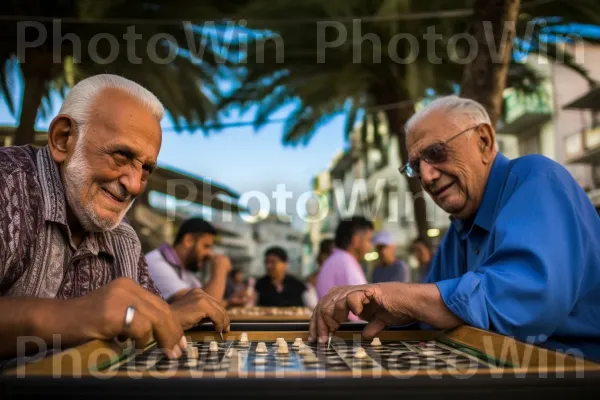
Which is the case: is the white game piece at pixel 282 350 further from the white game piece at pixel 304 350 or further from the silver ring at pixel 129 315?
the silver ring at pixel 129 315

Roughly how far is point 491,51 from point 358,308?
5.12 metres

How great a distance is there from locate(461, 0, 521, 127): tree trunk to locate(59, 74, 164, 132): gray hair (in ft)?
16.2

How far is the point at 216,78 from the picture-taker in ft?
46.4

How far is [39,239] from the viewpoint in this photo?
7.03ft

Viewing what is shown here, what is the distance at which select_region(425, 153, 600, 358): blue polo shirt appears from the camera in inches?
81.4

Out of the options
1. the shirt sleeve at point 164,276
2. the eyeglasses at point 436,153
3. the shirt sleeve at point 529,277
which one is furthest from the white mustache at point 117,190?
the shirt sleeve at point 164,276

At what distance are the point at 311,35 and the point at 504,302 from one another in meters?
12.1

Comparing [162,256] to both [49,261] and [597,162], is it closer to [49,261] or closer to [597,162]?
[49,261]

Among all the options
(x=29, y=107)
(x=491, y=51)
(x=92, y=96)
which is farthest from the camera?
(x=29, y=107)

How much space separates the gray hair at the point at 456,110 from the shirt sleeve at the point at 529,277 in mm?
649

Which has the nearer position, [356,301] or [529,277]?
[529,277]

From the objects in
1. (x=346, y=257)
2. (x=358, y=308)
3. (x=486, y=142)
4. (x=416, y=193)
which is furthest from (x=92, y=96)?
(x=416, y=193)

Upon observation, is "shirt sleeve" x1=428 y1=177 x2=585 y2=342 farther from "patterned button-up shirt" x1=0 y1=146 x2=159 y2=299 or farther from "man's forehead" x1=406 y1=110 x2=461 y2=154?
"patterned button-up shirt" x1=0 y1=146 x2=159 y2=299

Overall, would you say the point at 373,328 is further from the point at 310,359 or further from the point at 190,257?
the point at 190,257
